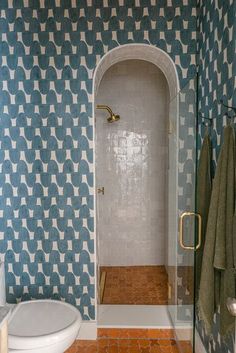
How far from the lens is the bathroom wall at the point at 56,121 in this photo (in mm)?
2232

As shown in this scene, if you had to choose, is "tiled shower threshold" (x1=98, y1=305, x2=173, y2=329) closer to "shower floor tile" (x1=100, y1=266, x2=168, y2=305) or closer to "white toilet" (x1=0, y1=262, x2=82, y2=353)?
"shower floor tile" (x1=100, y1=266, x2=168, y2=305)

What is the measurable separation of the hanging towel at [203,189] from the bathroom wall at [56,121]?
73cm

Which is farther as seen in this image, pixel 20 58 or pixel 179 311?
pixel 20 58

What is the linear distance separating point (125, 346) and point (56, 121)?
1.76m

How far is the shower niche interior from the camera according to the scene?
3.46 m

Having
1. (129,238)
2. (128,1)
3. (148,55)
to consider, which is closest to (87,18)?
(128,1)

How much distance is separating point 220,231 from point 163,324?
1328 mm

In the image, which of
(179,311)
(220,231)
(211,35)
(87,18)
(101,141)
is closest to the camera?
(220,231)

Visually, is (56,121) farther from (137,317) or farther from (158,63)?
(137,317)

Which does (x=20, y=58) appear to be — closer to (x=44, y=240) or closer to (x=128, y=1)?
(x=128, y=1)

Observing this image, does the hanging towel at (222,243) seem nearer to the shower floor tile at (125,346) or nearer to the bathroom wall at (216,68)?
the bathroom wall at (216,68)

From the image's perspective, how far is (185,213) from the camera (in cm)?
171

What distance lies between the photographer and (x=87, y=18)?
2.23 meters

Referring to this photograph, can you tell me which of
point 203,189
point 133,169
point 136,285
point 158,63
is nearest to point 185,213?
point 203,189
